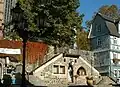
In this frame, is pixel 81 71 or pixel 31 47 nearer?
pixel 31 47

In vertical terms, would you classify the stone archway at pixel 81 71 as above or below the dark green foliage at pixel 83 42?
below

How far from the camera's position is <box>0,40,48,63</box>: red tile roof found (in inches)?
1299

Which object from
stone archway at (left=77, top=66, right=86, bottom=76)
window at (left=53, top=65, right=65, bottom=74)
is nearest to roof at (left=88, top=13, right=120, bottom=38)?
stone archway at (left=77, top=66, right=86, bottom=76)

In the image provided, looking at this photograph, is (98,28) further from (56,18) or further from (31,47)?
(31,47)

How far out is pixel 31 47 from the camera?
34219 millimetres

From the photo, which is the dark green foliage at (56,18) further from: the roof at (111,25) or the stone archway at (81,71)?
the roof at (111,25)

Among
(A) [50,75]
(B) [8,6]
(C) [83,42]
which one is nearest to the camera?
(A) [50,75]

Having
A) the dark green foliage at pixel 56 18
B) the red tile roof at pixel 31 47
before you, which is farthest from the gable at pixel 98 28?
the red tile roof at pixel 31 47

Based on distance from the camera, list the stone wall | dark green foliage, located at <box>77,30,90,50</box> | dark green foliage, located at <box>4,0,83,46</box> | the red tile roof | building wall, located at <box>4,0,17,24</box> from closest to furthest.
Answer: the stone wall
the red tile roof
dark green foliage, located at <box>4,0,83,46</box>
building wall, located at <box>4,0,17,24</box>
dark green foliage, located at <box>77,30,90,50</box>

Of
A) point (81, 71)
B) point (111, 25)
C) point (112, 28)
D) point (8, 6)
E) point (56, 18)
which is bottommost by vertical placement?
point (81, 71)

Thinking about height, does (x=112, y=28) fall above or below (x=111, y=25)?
below

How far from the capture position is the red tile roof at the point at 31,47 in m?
33.0

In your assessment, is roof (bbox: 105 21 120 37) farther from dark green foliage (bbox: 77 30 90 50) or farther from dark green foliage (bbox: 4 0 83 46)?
dark green foliage (bbox: 4 0 83 46)

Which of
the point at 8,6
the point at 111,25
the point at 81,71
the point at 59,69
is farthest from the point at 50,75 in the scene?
the point at 111,25
